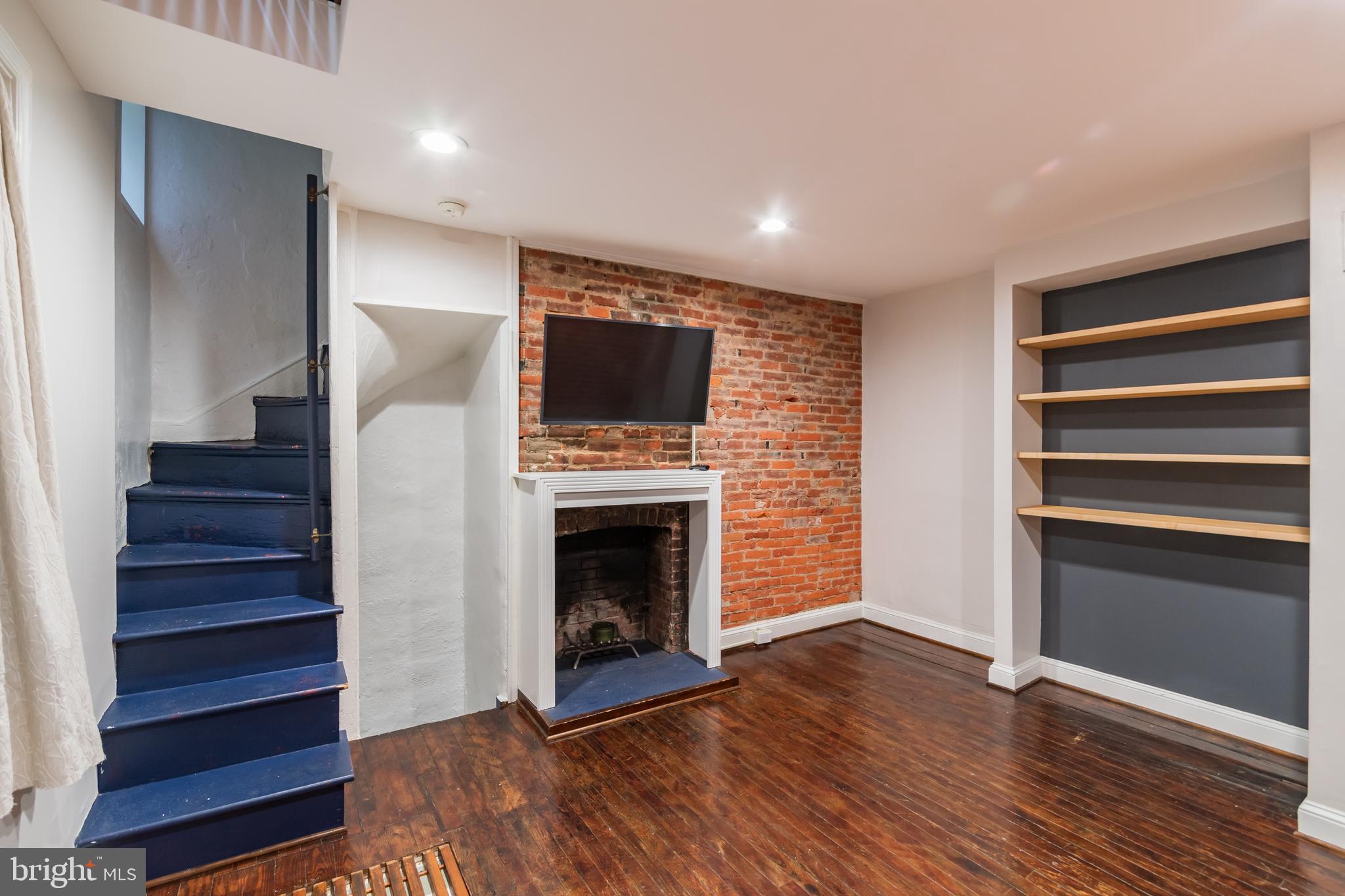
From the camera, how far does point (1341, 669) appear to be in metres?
2.13

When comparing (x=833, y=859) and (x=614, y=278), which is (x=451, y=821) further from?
(x=614, y=278)

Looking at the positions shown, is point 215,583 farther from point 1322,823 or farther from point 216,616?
point 1322,823

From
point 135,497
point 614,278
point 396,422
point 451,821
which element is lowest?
point 451,821

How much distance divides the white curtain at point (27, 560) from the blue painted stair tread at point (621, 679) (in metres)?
1.87

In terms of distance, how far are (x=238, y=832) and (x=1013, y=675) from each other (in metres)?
3.72

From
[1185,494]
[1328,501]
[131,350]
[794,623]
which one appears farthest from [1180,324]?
[131,350]

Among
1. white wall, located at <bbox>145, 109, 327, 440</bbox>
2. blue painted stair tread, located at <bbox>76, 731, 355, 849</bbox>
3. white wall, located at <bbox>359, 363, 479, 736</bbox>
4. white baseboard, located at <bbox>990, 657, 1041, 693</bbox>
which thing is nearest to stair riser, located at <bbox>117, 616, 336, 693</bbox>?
blue painted stair tread, located at <bbox>76, 731, 355, 849</bbox>

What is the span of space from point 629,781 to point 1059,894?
157 cm

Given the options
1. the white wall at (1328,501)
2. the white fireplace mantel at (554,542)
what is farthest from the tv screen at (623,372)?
the white wall at (1328,501)

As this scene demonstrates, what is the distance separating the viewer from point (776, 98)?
1936 mm

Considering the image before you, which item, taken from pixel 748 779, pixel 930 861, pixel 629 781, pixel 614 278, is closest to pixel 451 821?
pixel 629 781

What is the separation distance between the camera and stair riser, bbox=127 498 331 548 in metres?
2.61

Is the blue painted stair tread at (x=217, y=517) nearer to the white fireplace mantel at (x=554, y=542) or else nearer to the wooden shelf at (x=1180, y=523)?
the white fireplace mantel at (x=554, y=542)

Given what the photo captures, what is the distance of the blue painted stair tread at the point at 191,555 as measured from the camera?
7.65ft
